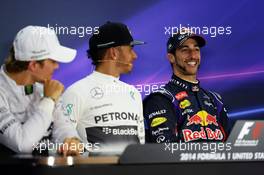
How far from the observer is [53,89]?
5.85 feet

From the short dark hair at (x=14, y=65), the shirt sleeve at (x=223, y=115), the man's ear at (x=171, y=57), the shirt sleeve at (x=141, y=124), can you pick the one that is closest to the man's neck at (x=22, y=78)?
the short dark hair at (x=14, y=65)

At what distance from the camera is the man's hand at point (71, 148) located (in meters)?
1.76

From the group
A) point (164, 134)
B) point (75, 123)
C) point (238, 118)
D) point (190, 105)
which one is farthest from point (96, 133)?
point (238, 118)

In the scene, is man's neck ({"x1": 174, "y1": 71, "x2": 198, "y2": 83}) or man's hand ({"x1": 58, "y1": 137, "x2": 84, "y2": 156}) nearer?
man's hand ({"x1": 58, "y1": 137, "x2": 84, "y2": 156})

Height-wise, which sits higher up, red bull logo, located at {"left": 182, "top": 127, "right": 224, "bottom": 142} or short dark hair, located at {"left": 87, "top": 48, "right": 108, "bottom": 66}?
short dark hair, located at {"left": 87, "top": 48, "right": 108, "bottom": 66}

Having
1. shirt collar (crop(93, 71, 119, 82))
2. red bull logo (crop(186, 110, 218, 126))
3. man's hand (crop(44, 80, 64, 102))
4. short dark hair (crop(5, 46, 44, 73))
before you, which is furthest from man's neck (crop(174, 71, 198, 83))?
short dark hair (crop(5, 46, 44, 73))

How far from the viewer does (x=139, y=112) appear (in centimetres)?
185

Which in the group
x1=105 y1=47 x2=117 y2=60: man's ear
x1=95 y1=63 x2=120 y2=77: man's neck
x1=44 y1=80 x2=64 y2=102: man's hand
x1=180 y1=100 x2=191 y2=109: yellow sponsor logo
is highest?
x1=105 y1=47 x2=117 y2=60: man's ear

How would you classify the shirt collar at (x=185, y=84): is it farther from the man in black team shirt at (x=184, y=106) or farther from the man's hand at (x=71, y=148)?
the man's hand at (x=71, y=148)

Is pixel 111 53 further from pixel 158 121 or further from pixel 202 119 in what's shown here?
pixel 202 119

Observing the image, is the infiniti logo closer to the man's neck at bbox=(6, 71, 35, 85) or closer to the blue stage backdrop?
the blue stage backdrop

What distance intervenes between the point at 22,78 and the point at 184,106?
0.56 meters

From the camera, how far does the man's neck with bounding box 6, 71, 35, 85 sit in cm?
176

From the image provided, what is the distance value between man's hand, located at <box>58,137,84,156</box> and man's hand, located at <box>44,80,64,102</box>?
0.47 feet
